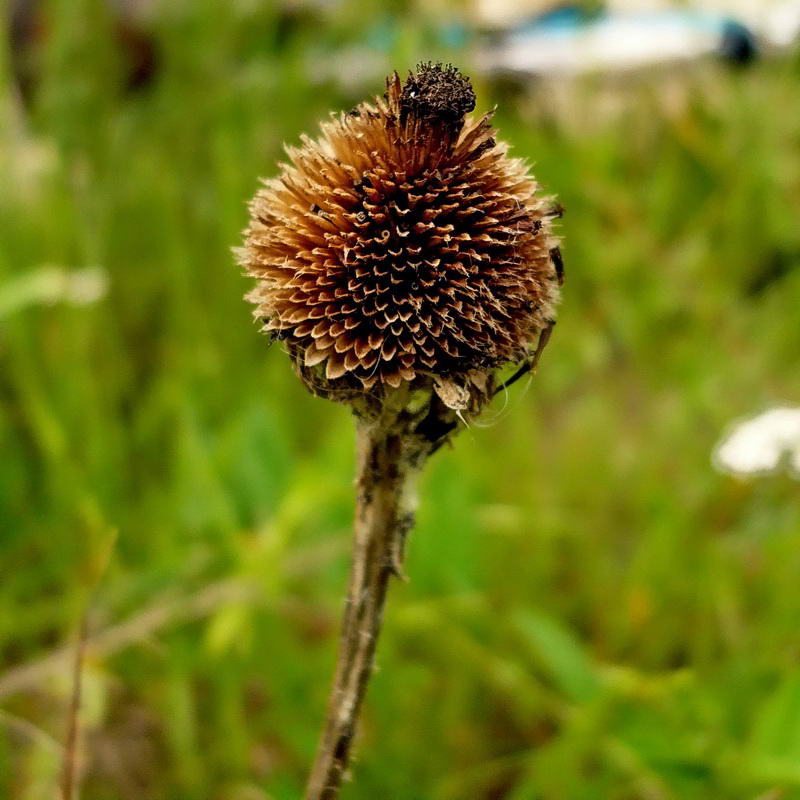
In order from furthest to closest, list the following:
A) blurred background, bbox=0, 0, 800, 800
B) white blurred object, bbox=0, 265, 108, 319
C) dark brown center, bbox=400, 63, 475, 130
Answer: white blurred object, bbox=0, 265, 108, 319 → blurred background, bbox=0, 0, 800, 800 → dark brown center, bbox=400, 63, 475, 130

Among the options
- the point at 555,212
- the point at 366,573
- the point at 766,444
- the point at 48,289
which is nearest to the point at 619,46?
the point at 766,444

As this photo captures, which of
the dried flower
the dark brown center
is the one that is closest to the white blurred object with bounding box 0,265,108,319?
the dried flower

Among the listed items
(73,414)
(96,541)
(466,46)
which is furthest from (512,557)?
(466,46)

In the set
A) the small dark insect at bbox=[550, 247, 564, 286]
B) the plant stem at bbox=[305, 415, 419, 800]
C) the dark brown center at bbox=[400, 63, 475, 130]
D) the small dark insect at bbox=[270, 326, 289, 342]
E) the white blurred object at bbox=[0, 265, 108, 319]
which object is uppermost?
the white blurred object at bbox=[0, 265, 108, 319]

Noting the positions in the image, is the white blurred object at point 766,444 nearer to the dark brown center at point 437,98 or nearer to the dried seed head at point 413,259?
the dried seed head at point 413,259

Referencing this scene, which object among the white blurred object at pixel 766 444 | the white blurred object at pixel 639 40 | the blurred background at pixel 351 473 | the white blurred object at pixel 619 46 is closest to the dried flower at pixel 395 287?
the blurred background at pixel 351 473

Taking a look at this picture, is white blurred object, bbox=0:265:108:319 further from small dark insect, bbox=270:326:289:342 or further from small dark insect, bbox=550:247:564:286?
small dark insect, bbox=550:247:564:286

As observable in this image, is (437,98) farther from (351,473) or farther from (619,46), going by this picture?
(619,46)
